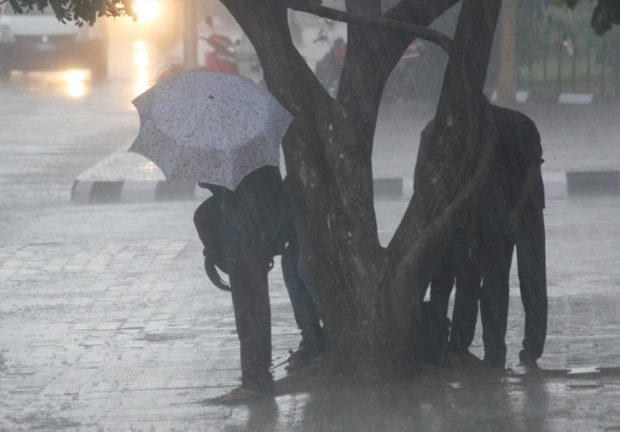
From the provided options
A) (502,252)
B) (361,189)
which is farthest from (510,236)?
(361,189)

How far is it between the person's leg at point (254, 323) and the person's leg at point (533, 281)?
1263mm

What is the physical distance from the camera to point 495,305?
7.69m

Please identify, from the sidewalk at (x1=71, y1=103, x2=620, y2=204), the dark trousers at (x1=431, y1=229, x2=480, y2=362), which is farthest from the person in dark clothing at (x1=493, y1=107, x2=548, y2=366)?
the sidewalk at (x1=71, y1=103, x2=620, y2=204)

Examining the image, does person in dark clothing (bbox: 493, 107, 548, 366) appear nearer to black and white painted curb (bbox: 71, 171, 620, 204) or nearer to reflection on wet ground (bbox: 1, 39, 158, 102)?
black and white painted curb (bbox: 71, 171, 620, 204)

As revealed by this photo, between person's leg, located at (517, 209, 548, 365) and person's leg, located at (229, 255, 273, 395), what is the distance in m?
1.26

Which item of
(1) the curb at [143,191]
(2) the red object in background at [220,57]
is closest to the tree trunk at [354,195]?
(1) the curb at [143,191]

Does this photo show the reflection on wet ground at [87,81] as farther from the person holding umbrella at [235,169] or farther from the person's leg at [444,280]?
the person holding umbrella at [235,169]

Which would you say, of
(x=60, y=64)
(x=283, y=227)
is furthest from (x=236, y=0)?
(x=60, y=64)

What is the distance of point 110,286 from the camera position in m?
10.5

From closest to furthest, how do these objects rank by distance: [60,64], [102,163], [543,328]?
[543,328], [102,163], [60,64]

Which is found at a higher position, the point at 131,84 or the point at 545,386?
the point at 545,386

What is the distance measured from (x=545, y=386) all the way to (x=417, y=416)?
0.79m

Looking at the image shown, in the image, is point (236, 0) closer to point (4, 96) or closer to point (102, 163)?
point (102, 163)

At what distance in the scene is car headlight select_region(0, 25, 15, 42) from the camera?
29.9 m
